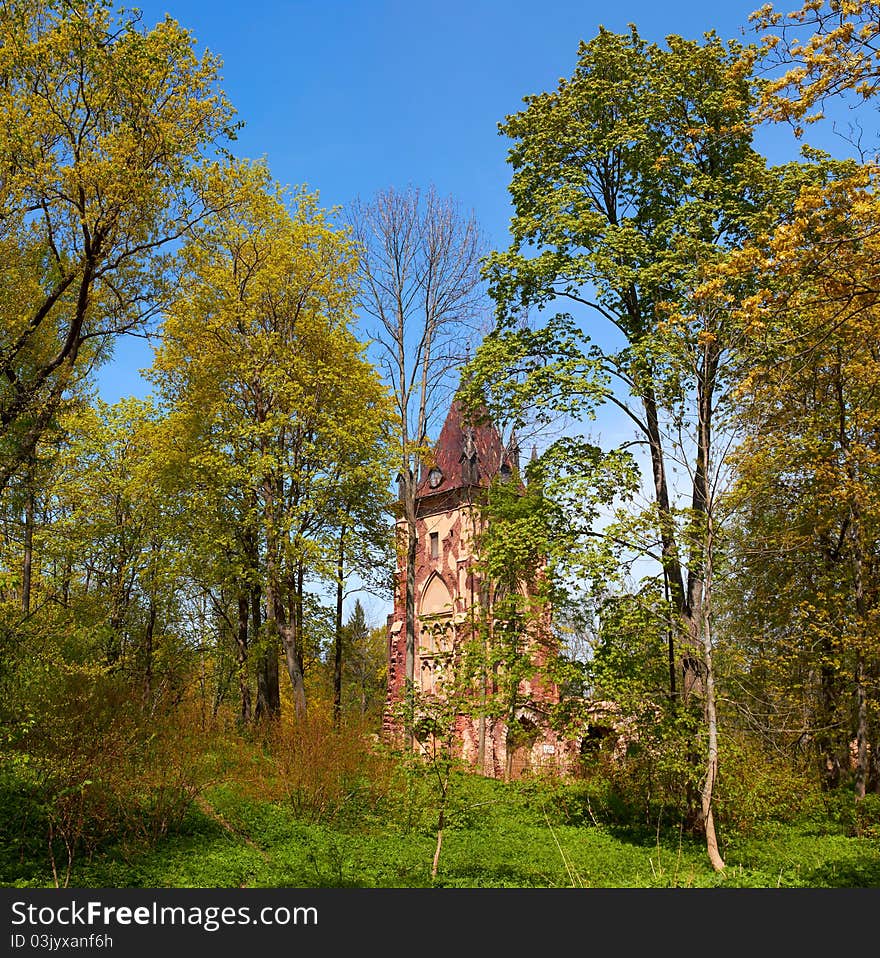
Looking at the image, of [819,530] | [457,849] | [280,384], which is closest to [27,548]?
[280,384]

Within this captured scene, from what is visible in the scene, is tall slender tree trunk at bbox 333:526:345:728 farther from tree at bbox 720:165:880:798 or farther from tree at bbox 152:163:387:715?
tree at bbox 720:165:880:798

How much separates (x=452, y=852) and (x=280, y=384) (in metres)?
11.9

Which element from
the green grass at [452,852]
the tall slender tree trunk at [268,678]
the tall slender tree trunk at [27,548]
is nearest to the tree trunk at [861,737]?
the green grass at [452,852]

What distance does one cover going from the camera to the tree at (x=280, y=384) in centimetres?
1897

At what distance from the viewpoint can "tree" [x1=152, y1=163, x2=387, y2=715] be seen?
1897 cm

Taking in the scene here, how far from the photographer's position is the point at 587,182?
54.0 ft

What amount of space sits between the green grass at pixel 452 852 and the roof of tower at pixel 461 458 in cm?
1336

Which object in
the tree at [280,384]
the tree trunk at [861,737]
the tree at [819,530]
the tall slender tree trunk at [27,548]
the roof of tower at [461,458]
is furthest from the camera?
the roof of tower at [461,458]

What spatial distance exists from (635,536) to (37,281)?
12.3m

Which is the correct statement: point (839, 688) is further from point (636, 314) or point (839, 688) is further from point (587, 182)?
point (587, 182)

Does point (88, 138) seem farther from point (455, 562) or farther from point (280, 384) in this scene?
point (455, 562)

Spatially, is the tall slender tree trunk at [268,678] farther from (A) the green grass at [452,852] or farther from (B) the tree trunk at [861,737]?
(B) the tree trunk at [861,737]

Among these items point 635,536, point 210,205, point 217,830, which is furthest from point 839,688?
point 210,205

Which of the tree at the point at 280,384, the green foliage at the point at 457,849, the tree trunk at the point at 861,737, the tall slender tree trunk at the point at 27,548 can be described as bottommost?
the green foliage at the point at 457,849
